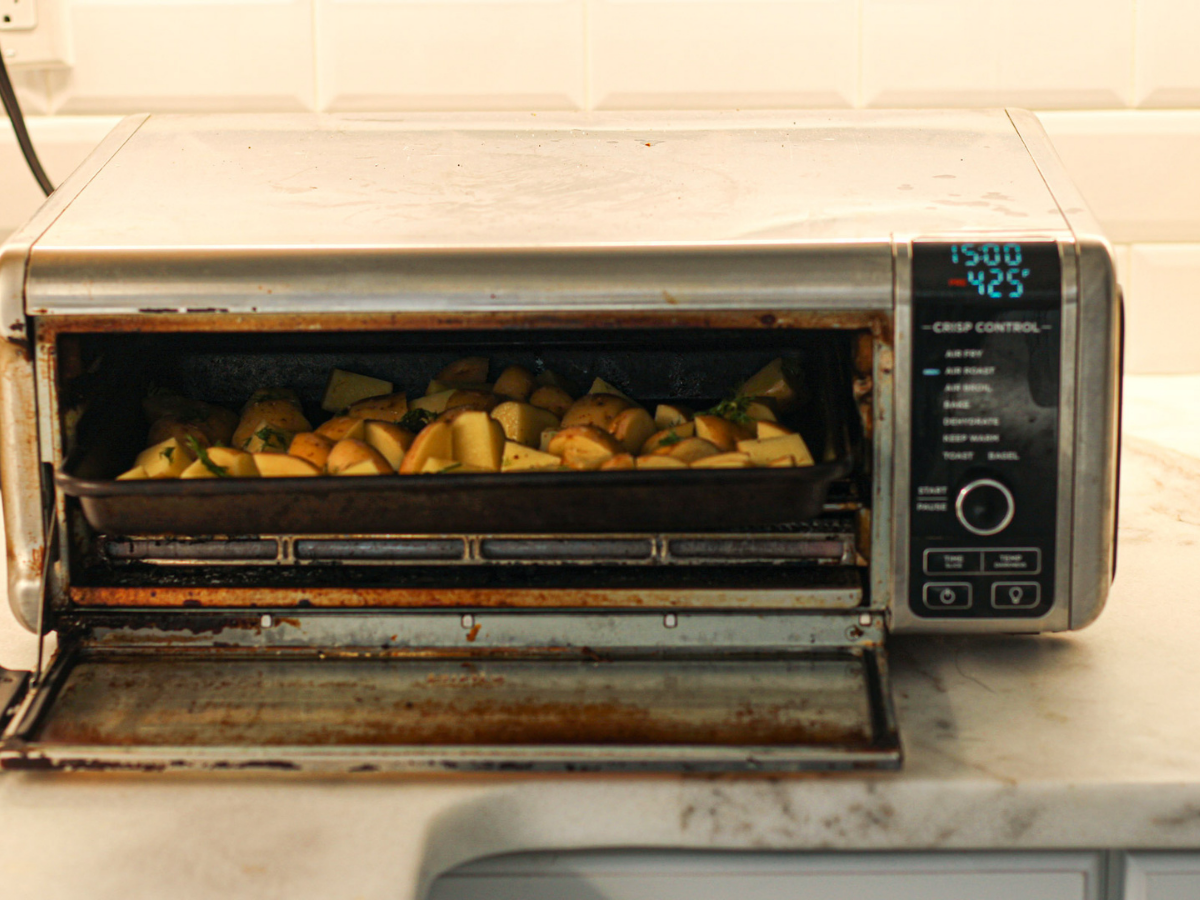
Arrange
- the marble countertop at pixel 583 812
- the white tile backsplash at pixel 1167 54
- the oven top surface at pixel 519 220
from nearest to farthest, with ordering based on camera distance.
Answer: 1. the marble countertop at pixel 583 812
2. the oven top surface at pixel 519 220
3. the white tile backsplash at pixel 1167 54

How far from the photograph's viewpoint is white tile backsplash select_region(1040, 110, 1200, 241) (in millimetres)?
1474

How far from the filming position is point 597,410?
2.58 feet

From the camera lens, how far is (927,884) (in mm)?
631

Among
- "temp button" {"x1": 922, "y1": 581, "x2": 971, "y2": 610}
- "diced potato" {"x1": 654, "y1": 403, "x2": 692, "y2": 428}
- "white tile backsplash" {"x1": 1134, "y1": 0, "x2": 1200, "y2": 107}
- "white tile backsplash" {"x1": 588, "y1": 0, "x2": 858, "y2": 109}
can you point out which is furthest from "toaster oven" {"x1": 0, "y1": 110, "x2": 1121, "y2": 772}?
"white tile backsplash" {"x1": 1134, "y1": 0, "x2": 1200, "y2": 107}

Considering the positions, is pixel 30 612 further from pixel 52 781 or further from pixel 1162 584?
pixel 1162 584

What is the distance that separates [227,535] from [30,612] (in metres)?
0.13

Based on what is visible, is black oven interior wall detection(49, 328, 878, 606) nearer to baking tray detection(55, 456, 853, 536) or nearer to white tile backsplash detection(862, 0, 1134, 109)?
baking tray detection(55, 456, 853, 536)

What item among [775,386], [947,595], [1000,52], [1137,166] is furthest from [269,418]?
[1137,166]

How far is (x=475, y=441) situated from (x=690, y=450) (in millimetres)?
139

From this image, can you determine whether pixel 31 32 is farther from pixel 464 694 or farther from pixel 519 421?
pixel 464 694

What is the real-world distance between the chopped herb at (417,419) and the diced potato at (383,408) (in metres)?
0.02

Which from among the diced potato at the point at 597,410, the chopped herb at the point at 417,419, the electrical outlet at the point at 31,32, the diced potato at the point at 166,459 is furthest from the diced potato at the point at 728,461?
the electrical outlet at the point at 31,32

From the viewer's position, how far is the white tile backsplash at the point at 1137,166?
1474mm

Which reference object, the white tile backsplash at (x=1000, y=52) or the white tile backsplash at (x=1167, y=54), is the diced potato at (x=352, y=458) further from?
the white tile backsplash at (x=1167, y=54)
